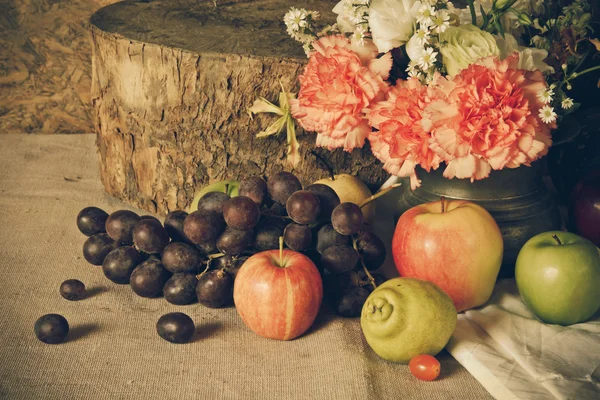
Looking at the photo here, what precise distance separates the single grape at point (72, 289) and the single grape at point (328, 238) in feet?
1.76

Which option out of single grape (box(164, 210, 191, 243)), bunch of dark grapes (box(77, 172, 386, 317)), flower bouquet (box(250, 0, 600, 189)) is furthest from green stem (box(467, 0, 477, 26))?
single grape (box(164, 210, 191, 243))

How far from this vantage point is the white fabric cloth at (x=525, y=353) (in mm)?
1275

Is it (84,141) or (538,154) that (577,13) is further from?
(84,141)

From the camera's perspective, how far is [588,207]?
1.71 meters

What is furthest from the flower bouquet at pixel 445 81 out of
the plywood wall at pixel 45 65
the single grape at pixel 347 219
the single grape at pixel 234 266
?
the plywood wall at pixel 45 65

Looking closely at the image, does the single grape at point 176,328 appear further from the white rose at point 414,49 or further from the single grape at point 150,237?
the white rose at point 414,49

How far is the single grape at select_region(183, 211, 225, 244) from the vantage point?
4.99 ft

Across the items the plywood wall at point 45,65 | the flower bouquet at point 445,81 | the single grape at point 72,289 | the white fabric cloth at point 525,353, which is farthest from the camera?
the plywood wall at point 45,65

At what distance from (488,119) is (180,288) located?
728 mm

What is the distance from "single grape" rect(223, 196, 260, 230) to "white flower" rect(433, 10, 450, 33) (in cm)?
52

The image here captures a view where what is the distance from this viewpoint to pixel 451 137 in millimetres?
1405

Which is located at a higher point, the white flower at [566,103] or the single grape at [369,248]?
the white flower at [566,103]

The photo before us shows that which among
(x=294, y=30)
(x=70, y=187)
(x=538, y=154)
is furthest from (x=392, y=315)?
(x=70, y=187)

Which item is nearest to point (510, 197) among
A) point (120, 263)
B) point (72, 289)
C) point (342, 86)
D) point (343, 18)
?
point (342, 86)
